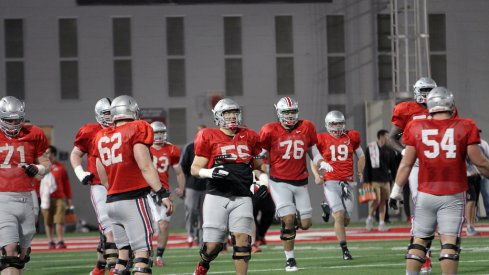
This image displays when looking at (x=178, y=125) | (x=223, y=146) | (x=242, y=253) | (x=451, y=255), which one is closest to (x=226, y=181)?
(x=223, y=146)

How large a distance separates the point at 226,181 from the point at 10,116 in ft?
7.49

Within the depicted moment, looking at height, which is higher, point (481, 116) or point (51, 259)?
point (481, 116)

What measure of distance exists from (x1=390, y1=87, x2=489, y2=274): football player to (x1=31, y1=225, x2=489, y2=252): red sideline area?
9.92 metres

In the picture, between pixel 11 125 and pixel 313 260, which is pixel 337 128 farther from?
pixel 11 125

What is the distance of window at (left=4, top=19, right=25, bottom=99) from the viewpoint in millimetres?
→ 27594

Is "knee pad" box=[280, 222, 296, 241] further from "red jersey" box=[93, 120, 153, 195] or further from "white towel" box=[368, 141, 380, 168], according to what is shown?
"white towel" box=[368, 141, 380, 168]

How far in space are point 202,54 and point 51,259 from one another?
38.4 feet

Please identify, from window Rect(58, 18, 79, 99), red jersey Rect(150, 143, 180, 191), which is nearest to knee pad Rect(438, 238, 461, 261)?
red jersey Rect(150, 143, 180, 191)

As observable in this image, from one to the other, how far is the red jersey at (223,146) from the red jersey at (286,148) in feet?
8.94

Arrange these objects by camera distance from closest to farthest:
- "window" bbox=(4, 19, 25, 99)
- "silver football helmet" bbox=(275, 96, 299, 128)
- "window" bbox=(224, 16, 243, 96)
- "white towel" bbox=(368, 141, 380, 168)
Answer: "silver football helmet" bbox=(275, 96, 299, 128), "white towel" bbox=(368, 141, 380, 168), "window" bbox=(4, 19, 25, 99), "window" bbox=(224, 16, 243, 96)

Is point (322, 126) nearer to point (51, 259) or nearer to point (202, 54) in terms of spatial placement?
point (202, 54)

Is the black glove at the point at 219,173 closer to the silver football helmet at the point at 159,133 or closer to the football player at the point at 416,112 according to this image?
the football player at the point at 416,112

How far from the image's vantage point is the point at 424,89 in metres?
12.5

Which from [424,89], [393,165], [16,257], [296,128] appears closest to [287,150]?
[296,128]
